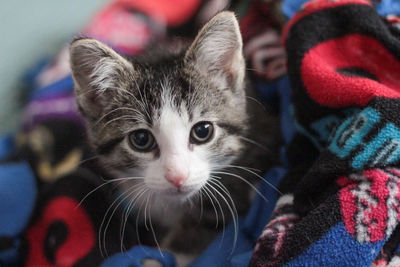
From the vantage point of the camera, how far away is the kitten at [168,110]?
2.99 feet

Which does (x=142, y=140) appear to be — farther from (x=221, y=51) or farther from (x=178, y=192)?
(x=221, y=51)

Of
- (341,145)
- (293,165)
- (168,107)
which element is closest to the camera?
(341,145)

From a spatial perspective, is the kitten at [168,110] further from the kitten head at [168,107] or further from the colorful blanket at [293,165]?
the colorful blanket at [293,165]

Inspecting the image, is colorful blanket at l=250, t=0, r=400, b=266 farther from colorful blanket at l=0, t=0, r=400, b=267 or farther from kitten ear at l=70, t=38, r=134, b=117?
kitten ear at l=70, t=38, r=134, b=117

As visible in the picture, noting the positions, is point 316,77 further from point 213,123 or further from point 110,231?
point 110,231

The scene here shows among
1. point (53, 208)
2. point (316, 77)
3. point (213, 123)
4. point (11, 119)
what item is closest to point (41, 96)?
point (11, 119)

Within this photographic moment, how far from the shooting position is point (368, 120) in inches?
31.5

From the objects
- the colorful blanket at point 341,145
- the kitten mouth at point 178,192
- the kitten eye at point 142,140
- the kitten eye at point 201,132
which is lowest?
the kitten mouth at point 178,192

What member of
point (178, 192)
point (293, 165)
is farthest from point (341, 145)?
point (178, 192)

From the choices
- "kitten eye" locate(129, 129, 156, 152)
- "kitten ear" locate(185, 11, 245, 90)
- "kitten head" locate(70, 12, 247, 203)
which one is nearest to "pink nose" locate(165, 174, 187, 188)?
"kitten head" locate(70, 12, 247, 203)

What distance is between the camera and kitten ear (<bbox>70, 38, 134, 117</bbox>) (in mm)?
936

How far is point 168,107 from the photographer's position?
0.93 meters

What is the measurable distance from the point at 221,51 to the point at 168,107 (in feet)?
0.67

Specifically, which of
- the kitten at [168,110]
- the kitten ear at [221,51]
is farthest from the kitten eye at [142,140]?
the kitten ear at [221,51]
